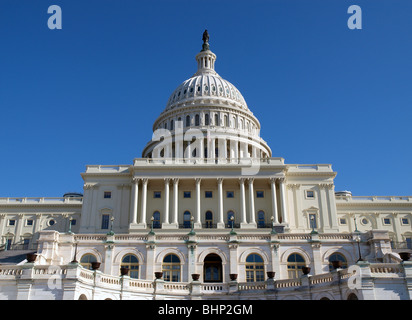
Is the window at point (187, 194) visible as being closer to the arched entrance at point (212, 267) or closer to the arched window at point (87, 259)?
the arched entrance at point (212, 267)

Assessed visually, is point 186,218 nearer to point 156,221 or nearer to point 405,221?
point 156,221

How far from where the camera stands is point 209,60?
157 meters

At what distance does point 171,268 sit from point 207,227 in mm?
32969

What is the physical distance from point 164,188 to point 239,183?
14.4 m

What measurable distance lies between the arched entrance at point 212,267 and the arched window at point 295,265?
25.3 feet

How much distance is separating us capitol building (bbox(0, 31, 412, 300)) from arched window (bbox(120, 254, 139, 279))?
0.11 m

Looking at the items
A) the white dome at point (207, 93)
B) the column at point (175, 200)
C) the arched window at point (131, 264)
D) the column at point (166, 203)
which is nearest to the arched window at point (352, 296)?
the arched window at point (131, 264)

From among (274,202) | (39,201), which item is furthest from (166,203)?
(39,201)

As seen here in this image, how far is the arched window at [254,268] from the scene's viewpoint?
51.1 meters

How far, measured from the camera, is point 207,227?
84312 mm

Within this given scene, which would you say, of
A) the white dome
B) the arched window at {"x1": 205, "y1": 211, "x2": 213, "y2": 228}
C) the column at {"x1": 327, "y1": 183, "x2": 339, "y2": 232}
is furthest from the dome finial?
the arched window at {"x1": 205, "y1": 211, "x2": 213, "y2": 228}

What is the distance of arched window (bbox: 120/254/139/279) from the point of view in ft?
169

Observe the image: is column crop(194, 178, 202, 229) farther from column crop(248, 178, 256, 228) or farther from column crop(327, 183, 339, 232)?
column crop(327, 183, 339, 232)

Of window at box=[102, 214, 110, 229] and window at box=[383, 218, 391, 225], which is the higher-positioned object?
window at box=[383, 218, 391, 225]
